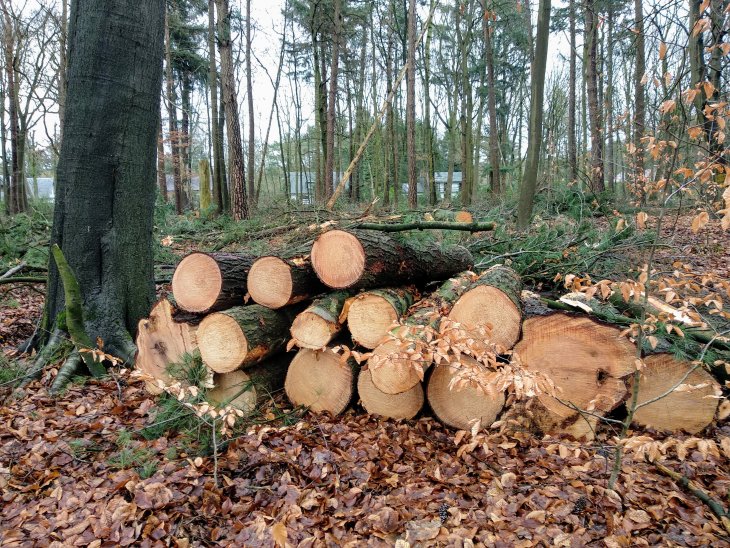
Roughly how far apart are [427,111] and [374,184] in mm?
4926

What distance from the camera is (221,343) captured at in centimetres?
331

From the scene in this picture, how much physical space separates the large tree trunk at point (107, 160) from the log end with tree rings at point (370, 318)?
2142 millimetres

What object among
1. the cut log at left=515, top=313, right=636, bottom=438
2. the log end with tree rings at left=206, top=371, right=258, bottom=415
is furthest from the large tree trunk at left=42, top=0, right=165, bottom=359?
the cut log at left=515, top=313, right=636, bottom=438

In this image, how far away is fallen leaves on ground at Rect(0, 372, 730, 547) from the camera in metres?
2.23

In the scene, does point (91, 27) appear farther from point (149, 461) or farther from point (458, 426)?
point (458, 426)

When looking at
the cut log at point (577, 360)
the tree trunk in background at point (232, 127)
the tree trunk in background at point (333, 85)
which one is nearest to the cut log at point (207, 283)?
the cut log at point (577, 360)

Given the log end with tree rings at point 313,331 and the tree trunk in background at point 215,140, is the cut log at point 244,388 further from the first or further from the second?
the tree trunk in background at point 215,140

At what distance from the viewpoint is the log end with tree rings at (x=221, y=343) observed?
10.7ft

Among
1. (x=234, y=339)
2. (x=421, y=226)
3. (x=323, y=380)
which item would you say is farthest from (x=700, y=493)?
(x=234, y=339)

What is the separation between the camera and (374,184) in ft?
73.8

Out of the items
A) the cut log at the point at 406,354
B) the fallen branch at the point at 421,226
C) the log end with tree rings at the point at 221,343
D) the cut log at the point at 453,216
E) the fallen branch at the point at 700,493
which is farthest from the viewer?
the cut log at the point at 453,216

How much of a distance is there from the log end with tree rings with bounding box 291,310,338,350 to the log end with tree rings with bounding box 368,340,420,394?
1.39 ft

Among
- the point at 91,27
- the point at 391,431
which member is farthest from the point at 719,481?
the point at 91,27

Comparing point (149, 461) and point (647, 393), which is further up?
point (647, 393)
